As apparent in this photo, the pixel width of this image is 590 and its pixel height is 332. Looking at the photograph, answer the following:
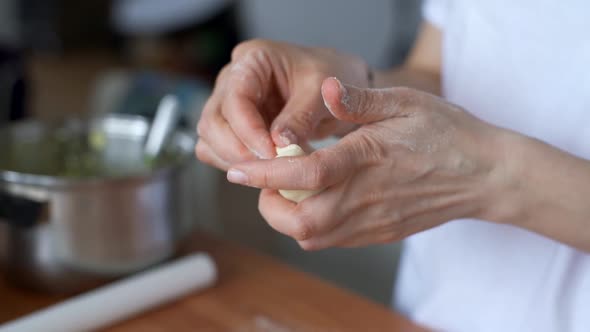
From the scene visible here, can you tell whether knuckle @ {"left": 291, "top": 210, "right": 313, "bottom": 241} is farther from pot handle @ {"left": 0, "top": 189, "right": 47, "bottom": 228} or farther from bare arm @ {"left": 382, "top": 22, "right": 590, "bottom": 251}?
pot handle @ {"left": 0, "top": 189, "right": 47, "bottom": 228}

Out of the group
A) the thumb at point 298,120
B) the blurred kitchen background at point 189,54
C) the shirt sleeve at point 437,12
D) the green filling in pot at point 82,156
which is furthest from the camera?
the blurred kitchen background at point 189,54

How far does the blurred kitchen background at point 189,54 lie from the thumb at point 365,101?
0.61 m

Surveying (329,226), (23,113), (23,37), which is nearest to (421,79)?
(329,226)

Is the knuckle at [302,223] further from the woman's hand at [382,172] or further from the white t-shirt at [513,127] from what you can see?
the white t-shirt at [513,127]

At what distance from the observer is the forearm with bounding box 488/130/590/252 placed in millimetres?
662

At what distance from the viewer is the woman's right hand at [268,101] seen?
2.32 ft

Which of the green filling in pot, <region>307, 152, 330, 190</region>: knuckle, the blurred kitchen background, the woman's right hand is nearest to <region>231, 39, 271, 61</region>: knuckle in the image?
the woman's right hand

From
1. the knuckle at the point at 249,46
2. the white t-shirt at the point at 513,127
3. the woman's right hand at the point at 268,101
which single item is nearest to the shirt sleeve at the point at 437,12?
the white t-shirt at the point at 513,127

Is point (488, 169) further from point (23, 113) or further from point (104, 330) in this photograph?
point (23, 113)

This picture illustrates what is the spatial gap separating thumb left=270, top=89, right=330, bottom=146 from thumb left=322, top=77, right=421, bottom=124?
85mm

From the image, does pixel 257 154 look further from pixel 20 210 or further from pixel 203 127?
pixel 20 210

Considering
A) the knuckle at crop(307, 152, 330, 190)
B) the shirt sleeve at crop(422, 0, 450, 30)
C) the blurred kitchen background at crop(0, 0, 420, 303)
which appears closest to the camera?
the knuckle at crop(307, 152, 330, 190)

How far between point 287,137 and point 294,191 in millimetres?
71

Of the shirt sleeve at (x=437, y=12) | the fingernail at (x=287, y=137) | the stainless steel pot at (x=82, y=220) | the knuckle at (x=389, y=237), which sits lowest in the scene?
the stainless steel pot at (x=82, y=220)
